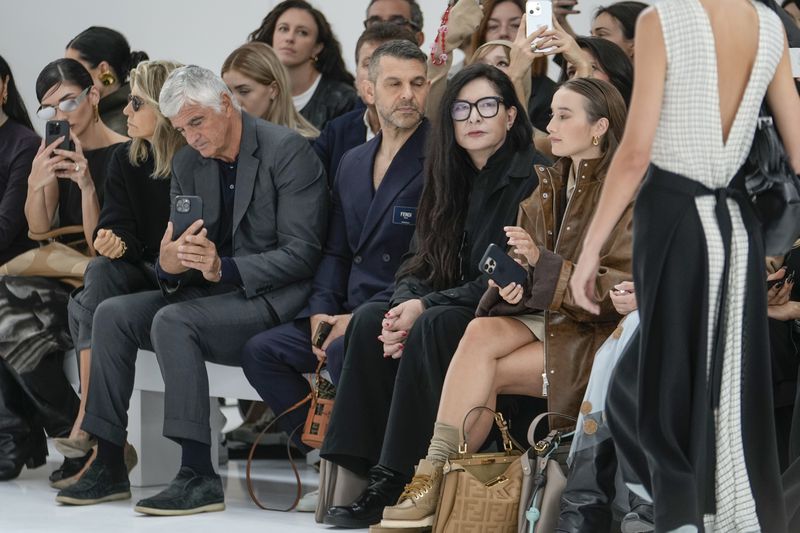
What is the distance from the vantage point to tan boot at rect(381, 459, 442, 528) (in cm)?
404

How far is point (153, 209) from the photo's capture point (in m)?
5.52

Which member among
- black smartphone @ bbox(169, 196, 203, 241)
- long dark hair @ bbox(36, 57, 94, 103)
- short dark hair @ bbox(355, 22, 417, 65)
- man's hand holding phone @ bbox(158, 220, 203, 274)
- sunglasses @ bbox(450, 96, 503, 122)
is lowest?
man's hand holding phone @ bbox(158, 220, 203, 274)

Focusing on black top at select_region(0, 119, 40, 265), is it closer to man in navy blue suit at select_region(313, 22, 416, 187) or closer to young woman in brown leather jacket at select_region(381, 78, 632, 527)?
man in navy blue suit at select_region(313, 22, 416, 187)

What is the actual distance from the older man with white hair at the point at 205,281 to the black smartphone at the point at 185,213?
0.02m

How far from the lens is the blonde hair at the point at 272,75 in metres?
5.77

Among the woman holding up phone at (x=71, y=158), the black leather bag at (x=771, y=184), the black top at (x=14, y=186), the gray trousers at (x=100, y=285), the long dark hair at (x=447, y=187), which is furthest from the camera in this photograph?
the black top at (x=14, y=186)

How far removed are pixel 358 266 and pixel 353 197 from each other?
256 millimetres

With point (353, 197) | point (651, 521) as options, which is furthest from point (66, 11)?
point (651, 521)

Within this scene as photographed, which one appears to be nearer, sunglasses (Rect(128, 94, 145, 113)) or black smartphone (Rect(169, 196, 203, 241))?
black smartphone (Rect(169, 196, 203, 241))

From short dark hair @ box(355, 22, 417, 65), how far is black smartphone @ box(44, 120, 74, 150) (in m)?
1.19

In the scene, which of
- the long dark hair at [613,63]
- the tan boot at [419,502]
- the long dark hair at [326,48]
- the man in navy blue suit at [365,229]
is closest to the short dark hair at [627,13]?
the long dark hair at [613,63]

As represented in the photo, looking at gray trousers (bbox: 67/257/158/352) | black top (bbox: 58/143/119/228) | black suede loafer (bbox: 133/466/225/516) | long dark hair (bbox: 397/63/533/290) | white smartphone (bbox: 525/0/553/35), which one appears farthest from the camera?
black top (bbox: 58/143/119/228)

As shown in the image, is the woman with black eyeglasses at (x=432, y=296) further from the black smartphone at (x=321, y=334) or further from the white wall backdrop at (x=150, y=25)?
the white wall backdrop at (x=150, y=25)

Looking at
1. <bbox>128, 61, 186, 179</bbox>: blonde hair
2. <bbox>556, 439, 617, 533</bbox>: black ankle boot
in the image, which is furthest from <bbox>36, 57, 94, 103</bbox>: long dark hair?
<bbox>556, 439, 617, 533</bbox>: black ankle boot
